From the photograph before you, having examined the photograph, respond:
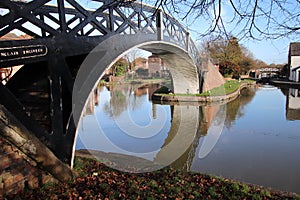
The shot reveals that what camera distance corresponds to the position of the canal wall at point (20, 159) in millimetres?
3217

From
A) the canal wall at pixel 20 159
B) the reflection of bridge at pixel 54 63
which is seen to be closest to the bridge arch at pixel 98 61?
the reflection of bridge at pixel 54 63

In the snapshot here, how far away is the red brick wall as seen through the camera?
3.35 meters

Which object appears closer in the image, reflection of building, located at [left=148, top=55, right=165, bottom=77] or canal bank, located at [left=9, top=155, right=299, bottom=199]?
canal bank, located at [left=9, top=155, right=299, bottom=199]

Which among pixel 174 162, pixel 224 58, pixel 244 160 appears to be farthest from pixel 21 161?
pixel 224 58

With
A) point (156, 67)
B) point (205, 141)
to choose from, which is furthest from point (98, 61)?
point (156, 67)

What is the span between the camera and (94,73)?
536cm

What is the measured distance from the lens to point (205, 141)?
9.96m

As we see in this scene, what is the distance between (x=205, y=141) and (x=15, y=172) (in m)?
7.75

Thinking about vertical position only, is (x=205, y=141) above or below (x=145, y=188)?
below

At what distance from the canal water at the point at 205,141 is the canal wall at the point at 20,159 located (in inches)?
78.0

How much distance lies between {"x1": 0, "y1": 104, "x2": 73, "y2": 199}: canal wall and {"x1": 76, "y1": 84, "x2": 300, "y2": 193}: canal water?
6.50ft

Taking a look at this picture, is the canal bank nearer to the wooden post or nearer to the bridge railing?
the wooden post

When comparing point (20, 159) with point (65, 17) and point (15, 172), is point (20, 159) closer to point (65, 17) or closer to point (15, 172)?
point (15, 172)

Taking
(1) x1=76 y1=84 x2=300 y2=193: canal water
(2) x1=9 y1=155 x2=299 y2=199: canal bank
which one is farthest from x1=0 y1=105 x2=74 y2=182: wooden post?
(1) x1=76 y1=84 x2=300 y2=193: canal water
